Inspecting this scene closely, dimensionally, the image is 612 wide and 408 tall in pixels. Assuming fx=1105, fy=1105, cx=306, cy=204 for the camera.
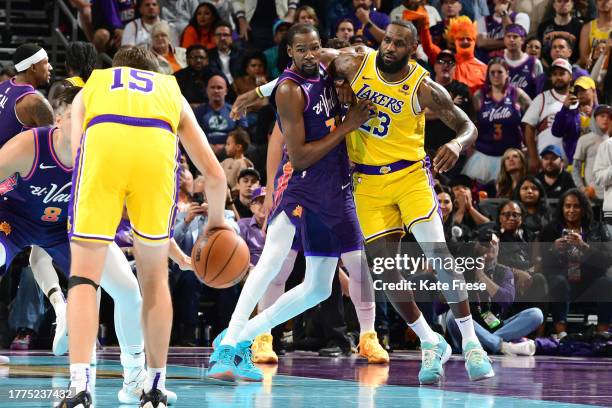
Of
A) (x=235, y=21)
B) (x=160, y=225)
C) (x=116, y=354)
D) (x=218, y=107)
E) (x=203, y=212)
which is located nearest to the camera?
(x=160, y=225)

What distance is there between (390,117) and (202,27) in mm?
7550

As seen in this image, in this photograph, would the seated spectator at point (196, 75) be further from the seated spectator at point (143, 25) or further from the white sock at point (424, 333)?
the white sock at point (424, 333)

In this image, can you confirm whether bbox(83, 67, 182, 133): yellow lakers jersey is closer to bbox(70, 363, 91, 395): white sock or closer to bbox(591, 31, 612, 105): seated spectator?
bbox(70, 363, 91, 395): white sock

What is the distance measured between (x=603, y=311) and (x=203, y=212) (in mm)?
3847

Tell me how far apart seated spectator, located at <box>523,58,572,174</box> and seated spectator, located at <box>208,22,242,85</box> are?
363cm

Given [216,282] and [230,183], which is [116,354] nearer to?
[230,183]

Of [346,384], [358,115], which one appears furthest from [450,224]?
[346,384]

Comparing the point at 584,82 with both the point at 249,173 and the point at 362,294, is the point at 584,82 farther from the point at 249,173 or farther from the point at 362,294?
the point at 362,294

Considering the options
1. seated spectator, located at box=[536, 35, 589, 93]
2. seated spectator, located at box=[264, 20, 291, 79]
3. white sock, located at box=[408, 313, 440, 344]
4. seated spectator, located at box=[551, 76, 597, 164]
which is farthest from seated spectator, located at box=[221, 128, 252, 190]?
white sock, located at box=[408, 313, 440, 344]

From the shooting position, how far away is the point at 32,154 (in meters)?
5.81

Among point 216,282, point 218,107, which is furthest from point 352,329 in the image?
point 216,282

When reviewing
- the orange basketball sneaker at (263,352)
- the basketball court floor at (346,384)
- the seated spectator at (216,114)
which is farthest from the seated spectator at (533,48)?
the orange basketball sneaker at (263,352)

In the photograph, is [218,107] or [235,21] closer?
[218,107]

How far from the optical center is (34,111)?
27.1 ft
